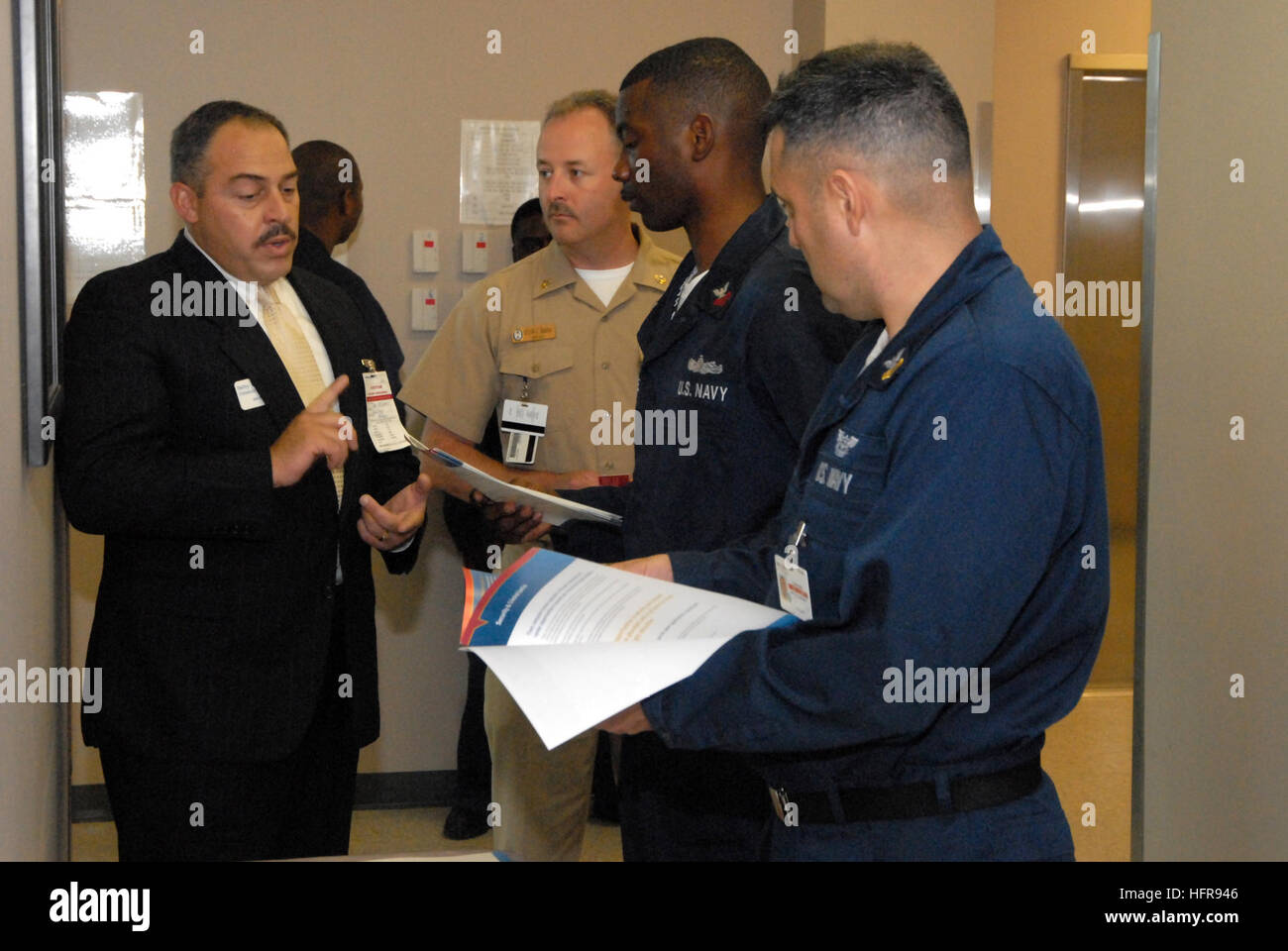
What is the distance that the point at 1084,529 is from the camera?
1.29 meters

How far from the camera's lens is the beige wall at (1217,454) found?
2295mm

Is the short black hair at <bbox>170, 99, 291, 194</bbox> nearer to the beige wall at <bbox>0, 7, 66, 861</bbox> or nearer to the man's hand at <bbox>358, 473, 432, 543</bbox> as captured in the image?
the beige wall at <bbox>0, 7, 66, 861</bbox>

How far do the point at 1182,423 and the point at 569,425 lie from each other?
150cm

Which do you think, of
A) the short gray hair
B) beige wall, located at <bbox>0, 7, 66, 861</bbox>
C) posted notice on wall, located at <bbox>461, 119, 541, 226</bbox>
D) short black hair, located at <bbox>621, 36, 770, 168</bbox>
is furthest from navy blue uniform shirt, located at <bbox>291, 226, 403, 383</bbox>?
short black hair, located at <bbox>621, 36, 770, 168</bbox>

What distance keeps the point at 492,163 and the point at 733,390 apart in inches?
108

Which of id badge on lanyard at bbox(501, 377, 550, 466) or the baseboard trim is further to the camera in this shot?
the baseboard trim

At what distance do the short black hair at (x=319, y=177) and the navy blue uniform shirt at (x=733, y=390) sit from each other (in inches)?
86.6

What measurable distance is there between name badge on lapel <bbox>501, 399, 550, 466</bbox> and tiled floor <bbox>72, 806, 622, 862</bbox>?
1361mm

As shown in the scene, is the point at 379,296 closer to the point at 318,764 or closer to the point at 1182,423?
the point at 318,764

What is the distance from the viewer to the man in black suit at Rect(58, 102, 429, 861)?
221 cm

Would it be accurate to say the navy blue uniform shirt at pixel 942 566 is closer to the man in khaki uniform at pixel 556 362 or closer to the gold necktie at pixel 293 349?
the gold necktie at pixel 293 349
